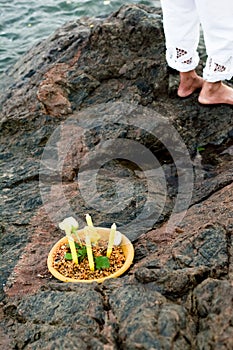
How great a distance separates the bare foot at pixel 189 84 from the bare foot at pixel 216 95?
0.13 meters

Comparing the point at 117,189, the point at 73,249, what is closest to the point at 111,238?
the point at 73,249

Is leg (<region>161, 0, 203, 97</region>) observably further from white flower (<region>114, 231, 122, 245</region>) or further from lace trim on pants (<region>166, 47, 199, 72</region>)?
white flower (<region>114, 231, 122, 245</region>)

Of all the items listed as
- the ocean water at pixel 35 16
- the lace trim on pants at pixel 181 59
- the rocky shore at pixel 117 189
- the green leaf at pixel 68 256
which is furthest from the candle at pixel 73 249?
the ocean water at pixel 35 16

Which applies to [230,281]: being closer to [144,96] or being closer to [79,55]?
[144,96]

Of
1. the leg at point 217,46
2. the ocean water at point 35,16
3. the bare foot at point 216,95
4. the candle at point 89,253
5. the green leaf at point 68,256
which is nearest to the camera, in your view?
the candle at point 89,253

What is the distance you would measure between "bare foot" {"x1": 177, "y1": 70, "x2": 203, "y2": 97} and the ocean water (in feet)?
9.40

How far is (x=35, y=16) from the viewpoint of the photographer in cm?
750

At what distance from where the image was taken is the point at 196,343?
221cm

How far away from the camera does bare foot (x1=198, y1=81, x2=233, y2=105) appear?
431cm

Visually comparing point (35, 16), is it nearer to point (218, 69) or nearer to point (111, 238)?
point (218, 69)

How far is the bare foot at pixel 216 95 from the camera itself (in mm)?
4312

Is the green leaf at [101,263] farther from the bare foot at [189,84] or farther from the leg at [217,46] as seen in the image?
the bare foot at [189,84]

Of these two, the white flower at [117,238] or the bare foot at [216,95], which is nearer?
the white flower at [117,238]

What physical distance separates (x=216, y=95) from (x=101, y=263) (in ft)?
6.33
